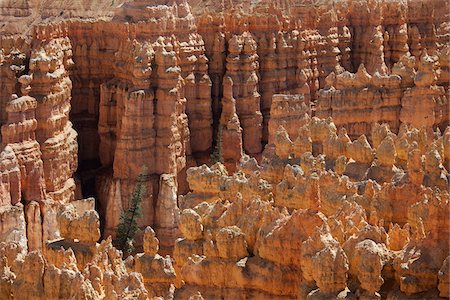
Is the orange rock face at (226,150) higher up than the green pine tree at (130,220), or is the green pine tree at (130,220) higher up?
the orange rock face at (226,150)

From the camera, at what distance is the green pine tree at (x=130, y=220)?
27.2 meters

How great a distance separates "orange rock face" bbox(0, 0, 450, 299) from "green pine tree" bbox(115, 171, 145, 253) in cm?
21

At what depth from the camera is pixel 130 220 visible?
1099 inches

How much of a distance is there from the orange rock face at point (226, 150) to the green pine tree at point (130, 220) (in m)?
0.21

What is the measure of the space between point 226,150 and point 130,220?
5030mm

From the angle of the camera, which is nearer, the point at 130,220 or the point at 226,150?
the point at 130,220

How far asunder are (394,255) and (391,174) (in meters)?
6.01

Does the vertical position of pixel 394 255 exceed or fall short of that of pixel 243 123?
it exceeds it

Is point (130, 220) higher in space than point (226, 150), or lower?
lower

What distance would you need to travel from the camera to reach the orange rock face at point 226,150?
13.4 metres

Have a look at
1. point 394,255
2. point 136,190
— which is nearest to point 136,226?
point 136,190

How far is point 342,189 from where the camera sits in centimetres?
1734

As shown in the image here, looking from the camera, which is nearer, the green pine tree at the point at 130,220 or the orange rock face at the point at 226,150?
the orange rock face at the point at 226,150

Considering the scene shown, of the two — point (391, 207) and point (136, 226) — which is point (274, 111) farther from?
point (391, 207)
